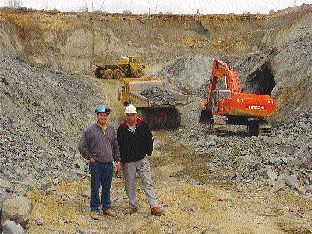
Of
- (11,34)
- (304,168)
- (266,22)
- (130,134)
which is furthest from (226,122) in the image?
(266,22)

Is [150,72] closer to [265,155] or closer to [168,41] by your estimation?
[168,41]

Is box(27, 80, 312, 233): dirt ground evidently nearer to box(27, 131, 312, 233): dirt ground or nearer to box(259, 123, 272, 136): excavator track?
box(27, 131, 312, 233): dirt ground

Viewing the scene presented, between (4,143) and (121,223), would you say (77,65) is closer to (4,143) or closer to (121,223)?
(4,143)

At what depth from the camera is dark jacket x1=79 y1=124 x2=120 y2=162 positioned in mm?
6977

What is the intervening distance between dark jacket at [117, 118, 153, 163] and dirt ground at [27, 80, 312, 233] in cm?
101

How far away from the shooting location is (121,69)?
32812mm

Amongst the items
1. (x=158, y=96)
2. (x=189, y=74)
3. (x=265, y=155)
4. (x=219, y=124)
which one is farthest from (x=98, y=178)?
(x=189, y=74)

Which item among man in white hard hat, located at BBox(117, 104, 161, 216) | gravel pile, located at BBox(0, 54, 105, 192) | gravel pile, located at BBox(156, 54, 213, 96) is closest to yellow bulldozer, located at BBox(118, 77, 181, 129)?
gravel pile, located at BBox(0, 54, 105, 192)

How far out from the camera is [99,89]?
2809 centimetres

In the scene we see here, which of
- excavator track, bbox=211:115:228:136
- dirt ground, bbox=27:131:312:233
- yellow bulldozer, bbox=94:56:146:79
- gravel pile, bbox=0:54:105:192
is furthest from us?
yellow bulldozer, bbox=94:56:146:79

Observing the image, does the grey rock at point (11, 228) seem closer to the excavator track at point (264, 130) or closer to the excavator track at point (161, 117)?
the excavator track at point (264, 130)

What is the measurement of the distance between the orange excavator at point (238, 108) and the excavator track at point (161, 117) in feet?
6.41

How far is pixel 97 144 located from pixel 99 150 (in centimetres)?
10

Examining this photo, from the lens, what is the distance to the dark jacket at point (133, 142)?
282 inches
